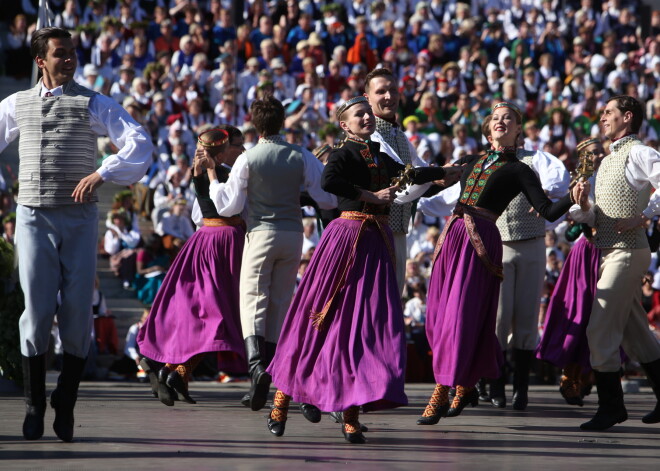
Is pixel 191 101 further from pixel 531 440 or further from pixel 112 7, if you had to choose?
pixel 531 440

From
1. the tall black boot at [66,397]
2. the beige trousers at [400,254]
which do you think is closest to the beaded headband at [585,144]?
the beige trousers at [400,254]

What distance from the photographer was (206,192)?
8.56 meters

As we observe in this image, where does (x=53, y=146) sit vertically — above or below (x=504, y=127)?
below

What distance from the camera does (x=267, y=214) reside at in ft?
25.6

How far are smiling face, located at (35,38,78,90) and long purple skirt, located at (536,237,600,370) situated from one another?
402 centimetres

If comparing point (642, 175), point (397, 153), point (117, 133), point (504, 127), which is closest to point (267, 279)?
point (397, 153)

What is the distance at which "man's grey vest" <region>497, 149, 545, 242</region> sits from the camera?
28.6 feet

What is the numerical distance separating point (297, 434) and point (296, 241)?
5.47 feet

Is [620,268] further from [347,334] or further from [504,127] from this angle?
[347,334]

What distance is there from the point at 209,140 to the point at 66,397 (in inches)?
114

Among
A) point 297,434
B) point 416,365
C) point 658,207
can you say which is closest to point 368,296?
point 297,434

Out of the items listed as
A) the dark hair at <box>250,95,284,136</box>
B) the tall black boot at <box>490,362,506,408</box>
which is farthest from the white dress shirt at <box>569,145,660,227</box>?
the dark hair at <box>250,95,284,136</box>

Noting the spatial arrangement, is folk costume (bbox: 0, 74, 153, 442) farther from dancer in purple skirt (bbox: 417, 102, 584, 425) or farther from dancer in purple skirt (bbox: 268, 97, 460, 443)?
dancer in purple skirt (bbox: 417, 102, 584, 425)

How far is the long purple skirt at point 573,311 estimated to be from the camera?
872 cm
